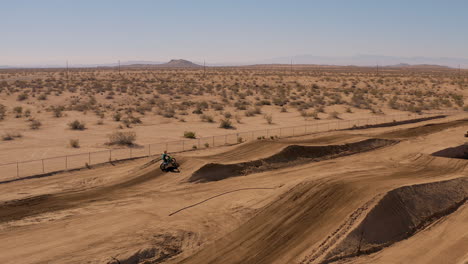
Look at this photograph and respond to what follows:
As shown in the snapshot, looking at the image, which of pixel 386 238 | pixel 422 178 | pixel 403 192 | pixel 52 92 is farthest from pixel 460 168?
pixel 52 92

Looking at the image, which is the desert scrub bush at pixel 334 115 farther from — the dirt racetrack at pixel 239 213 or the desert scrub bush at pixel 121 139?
the desert scrub bush at pixel 121 139

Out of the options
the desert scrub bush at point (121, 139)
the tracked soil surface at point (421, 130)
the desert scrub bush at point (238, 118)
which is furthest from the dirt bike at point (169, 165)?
the tracked soil surface at point (421, 130)

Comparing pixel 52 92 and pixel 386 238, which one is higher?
pixel 52 92

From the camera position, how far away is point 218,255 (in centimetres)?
1672

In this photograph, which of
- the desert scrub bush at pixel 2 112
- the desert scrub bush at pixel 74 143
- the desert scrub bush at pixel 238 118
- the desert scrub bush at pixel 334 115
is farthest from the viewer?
the desert scrub bush at pixel 334 115

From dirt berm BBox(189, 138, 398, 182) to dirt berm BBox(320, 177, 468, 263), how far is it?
1006 cm

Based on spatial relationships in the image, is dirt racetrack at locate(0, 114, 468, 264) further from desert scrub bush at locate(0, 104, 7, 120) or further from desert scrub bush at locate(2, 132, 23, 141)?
desert scrub bush at locate(0, 104, 7, 120)

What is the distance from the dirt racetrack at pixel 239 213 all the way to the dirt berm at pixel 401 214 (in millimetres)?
59

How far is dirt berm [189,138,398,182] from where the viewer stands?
27.0m

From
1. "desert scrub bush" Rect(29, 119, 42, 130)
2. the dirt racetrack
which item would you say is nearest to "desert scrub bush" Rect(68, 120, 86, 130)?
"desert scrub bush" Rect(29, 119, 42, 130)

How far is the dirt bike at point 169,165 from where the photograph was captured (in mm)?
27578

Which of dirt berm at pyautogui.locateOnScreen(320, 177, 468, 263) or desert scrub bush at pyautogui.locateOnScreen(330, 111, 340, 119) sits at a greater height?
desert scrub bush at pyautogui.locateOnScreen(330, 111, 340, 119)

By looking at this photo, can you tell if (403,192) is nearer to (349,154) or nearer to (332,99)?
(349,154)

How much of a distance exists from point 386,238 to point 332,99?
5311 centimetres
